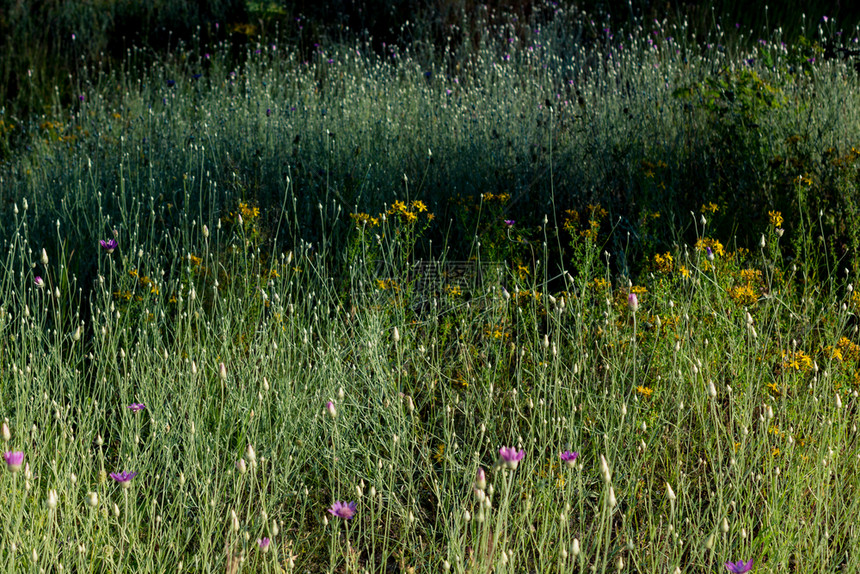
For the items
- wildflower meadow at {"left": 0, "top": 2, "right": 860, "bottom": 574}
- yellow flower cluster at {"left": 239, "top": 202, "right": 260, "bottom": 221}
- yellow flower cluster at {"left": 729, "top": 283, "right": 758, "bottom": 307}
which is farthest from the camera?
yellow flower cluster at {"left": 239, "top": 202, "right": 260, "bottom": 221}

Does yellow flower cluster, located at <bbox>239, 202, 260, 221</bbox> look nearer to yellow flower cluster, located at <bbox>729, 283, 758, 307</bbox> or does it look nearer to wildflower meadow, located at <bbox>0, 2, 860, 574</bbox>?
wildflower meadow, located at <bbox>0, 2, 860, 574</bbox>

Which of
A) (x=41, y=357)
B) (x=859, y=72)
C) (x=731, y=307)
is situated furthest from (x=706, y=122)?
(x=41, y=357)

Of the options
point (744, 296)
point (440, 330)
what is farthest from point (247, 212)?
point (744, 296)

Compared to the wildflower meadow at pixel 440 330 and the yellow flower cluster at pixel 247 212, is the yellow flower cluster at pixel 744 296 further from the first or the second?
the yellow flower cluster at pixel 247 212

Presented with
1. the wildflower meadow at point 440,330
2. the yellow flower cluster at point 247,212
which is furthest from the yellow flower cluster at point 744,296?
the yellow flower cluster at point 247,212

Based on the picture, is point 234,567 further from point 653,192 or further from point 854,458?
point 653,192

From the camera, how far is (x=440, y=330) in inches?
127

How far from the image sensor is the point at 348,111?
546 centimetres

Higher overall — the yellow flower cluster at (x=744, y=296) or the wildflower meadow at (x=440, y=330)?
the yellow flower cluster at (x=744, y=296)

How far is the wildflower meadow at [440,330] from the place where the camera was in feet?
6.87

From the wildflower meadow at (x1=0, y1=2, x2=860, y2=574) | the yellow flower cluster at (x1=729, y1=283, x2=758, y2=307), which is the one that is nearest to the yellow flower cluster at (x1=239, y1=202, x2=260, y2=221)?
the wildflower meadow at (x1=0, y1=2, x2=860, y2=574)

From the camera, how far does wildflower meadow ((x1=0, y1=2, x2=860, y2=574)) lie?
2.09 m

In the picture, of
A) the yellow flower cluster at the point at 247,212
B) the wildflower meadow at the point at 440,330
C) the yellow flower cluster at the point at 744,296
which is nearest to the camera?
the wildflower meadow at the point at 440,330

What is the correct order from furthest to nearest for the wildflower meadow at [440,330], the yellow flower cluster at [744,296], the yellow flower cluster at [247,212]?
the yellow flower cluster at [247,212]
the yellow flower cluster at [744,296]
the wildflower meadow at [440,330]
